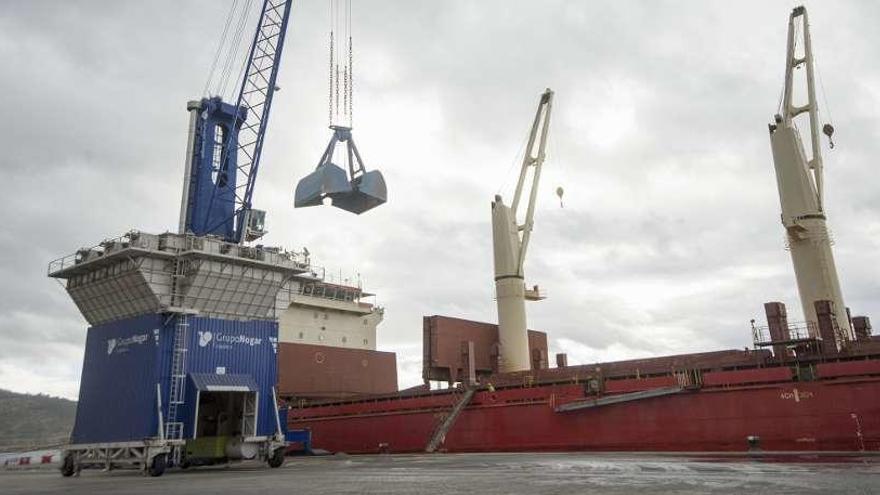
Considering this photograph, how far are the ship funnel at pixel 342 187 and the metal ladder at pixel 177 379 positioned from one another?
10.6 m

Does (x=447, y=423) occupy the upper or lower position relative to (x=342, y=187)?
lower

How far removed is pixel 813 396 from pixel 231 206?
31.3 m

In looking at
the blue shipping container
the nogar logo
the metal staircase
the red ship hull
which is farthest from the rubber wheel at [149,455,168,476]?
the red ship hull

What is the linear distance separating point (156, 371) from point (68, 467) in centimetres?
700

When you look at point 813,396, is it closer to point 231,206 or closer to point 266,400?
point 266,400

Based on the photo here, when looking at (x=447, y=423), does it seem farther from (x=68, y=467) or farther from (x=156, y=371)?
(x=68, y=467)

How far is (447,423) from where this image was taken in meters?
34.0

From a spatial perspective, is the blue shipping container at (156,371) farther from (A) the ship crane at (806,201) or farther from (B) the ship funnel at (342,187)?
(A) the ship crane at (806,201)

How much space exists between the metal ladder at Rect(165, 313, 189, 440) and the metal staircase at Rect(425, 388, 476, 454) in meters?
13.6

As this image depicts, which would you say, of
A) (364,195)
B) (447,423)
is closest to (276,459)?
(447,423)

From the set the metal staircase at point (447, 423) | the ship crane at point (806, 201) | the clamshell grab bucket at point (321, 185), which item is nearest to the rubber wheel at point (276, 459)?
the metal staircase at point (447, 423)

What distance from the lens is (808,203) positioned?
33531 millimetres

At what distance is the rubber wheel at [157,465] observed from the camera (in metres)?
24.8

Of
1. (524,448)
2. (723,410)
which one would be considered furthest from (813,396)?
(524,448)
